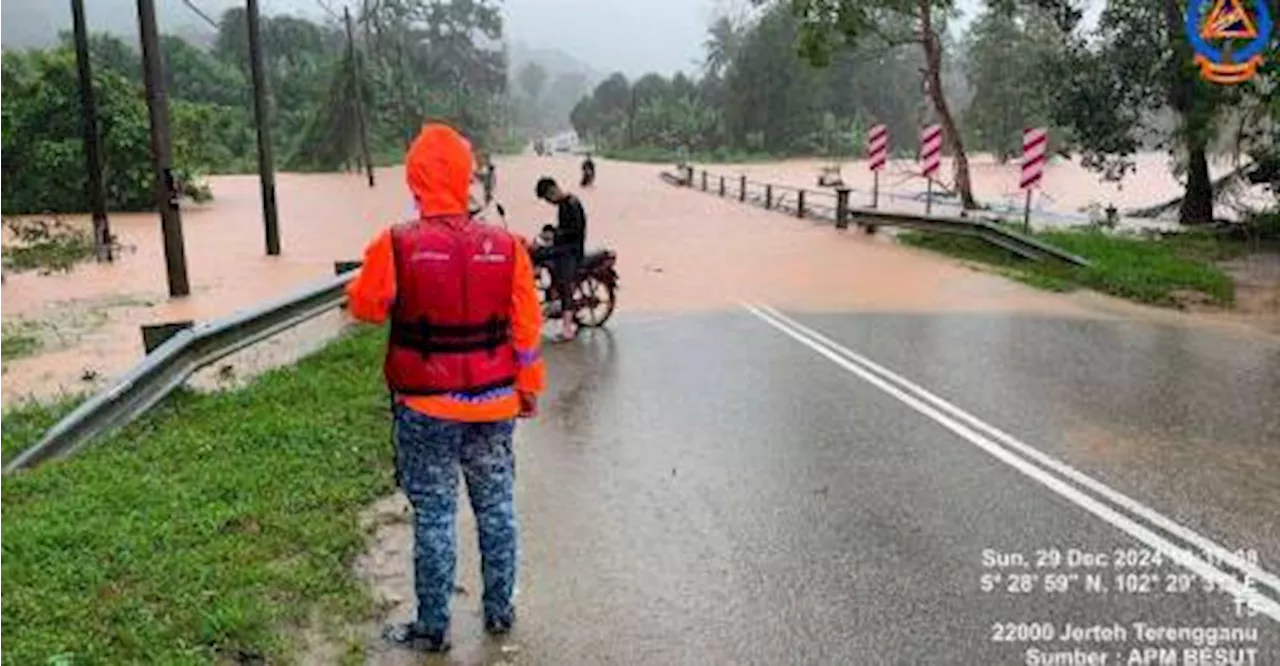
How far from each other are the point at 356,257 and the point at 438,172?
19.6m

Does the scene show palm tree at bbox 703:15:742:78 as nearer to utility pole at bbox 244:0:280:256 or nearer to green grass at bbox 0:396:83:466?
utility pole at bbox 244:0:280:256

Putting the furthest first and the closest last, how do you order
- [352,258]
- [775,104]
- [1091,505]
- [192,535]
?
[775,104] → [352,258] → [1091,505] → [192,535]

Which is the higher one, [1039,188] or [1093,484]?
[1093,484]

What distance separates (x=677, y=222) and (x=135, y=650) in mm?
26747

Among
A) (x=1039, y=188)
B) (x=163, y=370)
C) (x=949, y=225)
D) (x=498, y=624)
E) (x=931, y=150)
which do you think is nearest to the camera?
(x=498, y=624)

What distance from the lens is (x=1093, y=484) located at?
6734 mm

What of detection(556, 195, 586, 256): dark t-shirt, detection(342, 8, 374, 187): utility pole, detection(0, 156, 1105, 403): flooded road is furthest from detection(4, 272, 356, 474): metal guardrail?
→ detection(342, 8, 374, 187): utility pole

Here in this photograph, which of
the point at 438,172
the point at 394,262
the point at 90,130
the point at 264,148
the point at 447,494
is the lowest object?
the point at 447,494

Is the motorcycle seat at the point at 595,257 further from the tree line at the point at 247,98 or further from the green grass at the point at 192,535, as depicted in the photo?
the tree line at the point at 247,98

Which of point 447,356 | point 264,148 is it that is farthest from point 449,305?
point 264,148

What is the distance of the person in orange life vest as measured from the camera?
457 centimetres

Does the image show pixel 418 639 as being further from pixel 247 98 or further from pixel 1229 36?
pixel 247 98

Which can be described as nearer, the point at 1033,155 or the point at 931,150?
the point at 1033,155

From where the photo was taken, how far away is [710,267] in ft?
62.4
